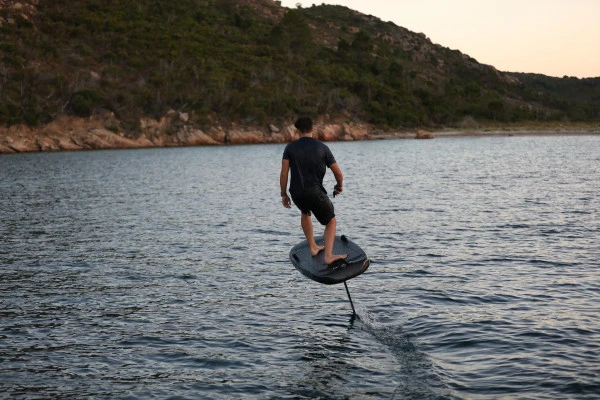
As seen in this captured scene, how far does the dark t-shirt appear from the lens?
10641 mm

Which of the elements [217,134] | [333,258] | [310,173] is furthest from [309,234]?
[217,134]

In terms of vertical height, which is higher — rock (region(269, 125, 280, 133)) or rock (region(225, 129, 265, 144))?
rock (region(269, 125, 280, 133))

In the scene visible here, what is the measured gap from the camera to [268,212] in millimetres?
30406

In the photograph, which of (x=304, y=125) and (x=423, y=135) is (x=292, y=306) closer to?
(x=304, y=125)

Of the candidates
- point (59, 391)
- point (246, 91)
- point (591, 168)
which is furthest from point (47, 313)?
point (246, 91)

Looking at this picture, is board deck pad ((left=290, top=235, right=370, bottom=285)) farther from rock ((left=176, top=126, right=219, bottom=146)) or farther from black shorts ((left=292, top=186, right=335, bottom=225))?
rock ((left=176, top=126, right=219, bottom=146))

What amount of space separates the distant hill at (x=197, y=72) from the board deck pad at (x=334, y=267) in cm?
9420

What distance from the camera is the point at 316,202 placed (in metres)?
10.8

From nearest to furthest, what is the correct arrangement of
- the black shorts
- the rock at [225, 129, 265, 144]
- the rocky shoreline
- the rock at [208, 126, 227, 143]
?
the black shorts
the rocky shoreline
the rock at [208, 126, 227, 143]
the rock at [225, 129, 265, 144]

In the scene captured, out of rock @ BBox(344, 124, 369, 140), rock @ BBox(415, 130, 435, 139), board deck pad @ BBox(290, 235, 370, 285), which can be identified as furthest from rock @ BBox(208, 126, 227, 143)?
board deck pad @ BBox(290, 235, 370, 285)

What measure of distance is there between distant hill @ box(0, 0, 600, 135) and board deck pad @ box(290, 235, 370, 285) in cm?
9420

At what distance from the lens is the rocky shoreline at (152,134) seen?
9579cm

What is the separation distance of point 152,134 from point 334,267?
337 feet

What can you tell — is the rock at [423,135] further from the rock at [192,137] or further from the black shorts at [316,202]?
the black shorts at [316,202]
